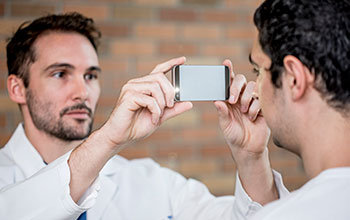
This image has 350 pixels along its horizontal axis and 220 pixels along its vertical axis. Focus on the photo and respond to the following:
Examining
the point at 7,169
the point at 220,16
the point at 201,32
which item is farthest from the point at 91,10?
the point at 7,169

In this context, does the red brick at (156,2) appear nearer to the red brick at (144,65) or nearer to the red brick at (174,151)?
the red brick at (144,65)

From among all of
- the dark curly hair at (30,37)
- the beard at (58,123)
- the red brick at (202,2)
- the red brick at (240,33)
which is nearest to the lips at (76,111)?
the beard at (58,123)

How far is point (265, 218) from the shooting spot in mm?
776

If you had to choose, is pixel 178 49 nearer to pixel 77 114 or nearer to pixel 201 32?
pixel 201 32

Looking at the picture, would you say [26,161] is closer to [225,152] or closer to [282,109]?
[282,109]

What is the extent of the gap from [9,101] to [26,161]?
60cm

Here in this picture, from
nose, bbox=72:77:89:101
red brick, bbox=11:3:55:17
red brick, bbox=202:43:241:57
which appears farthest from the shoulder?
red brick, bbox=202:43:241:57

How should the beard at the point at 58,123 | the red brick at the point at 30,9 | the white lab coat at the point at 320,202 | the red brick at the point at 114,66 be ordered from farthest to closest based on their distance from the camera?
1. the red brick at the point at 114,66
2. the red brick at the point at 30,9
3. the beard at the point at 58,123
4. the white lab coat at the point at 320,202

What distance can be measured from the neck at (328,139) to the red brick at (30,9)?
153 cm

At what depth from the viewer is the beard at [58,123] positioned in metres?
1.52

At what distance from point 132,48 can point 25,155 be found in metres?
0.87

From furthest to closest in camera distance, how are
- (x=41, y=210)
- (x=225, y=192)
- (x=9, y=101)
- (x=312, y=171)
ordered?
1. (x=225, y=192)
2. (x=9, y=101)
3. (x=41, y=210)
4. (x=312, y=171)

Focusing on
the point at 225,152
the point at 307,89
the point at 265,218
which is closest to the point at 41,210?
the point at 265,218

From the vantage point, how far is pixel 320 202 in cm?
77
